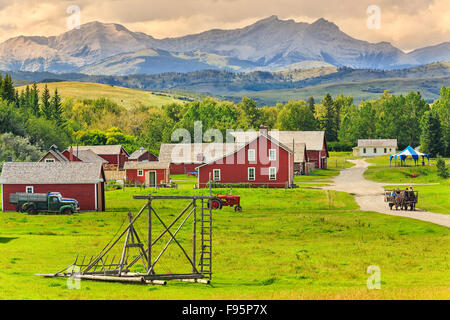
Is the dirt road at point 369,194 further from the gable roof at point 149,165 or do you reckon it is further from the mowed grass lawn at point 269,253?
the gable roof at point 149,165

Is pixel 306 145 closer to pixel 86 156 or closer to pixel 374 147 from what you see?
pixel 374 147

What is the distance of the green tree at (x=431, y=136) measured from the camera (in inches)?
5123

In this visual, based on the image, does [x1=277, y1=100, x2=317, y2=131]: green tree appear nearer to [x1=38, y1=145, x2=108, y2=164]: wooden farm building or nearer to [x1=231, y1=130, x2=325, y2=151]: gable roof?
[x1=231, y1=130, x2=325, y2=151]: gable roof

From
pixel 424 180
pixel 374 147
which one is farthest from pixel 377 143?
pixel 424 180

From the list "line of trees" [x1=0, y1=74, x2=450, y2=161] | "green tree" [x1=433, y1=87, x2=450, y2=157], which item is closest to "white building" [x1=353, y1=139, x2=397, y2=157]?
"line of trees" [x1=0, y1=74, x2=450, y2=161]

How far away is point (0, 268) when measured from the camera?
26.6 metres

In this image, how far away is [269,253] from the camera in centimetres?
3356

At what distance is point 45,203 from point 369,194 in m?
34.0

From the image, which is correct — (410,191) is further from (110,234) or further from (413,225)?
(110,234)

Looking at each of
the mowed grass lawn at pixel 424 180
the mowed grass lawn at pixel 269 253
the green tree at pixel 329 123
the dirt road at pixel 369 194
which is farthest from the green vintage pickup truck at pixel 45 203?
the green tree at pixel 329 123

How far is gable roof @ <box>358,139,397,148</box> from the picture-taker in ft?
512

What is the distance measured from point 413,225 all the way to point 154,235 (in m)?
18.0

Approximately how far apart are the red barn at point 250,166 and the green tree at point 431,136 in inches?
2232
